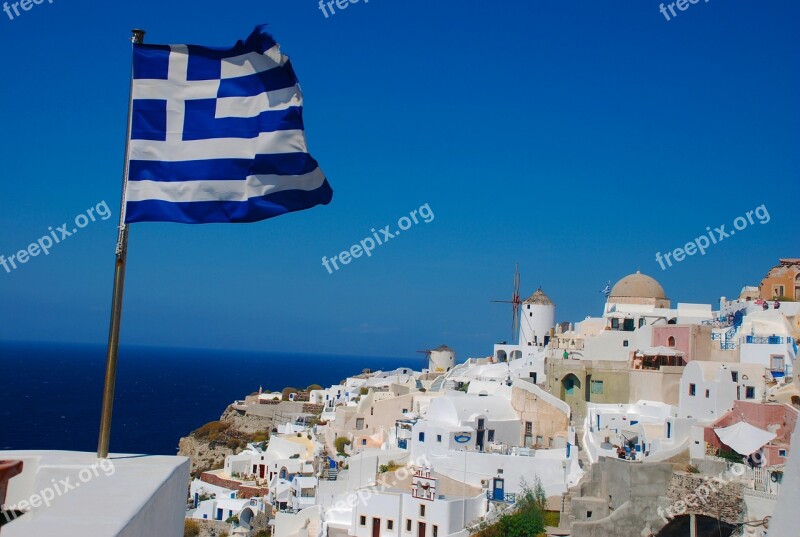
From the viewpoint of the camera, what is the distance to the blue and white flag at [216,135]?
6.43 m

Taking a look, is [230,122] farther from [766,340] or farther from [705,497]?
[766,340]

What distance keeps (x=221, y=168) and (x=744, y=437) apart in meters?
21.0

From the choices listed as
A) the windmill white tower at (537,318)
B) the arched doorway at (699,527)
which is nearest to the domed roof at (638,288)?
the windmill white tower at (537,318)

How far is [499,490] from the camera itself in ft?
88.1

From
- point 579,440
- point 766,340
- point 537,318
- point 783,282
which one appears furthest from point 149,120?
point 537,318

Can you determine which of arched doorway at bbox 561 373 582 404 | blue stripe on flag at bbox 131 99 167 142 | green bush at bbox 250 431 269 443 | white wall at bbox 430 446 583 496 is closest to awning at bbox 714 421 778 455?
white wall at bbox 430 446 583 496

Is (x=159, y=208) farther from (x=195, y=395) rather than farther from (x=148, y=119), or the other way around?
(x=195, y=395)

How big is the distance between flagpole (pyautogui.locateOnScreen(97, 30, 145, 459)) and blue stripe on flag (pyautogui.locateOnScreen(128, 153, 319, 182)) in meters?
0.17

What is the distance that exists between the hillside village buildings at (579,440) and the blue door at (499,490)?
0.18 ft

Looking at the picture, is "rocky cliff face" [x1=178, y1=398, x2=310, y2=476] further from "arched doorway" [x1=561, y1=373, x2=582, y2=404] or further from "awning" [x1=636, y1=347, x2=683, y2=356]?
"awning" [x1=636, y1=347, x2=683, y2=356]

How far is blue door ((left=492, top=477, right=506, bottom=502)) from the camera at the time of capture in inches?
1048

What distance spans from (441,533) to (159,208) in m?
20.8

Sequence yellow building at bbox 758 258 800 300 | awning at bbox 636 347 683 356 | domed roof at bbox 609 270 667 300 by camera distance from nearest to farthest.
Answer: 1. awning at bbox 636 347 683 356
2. yellow building at bbox 758 258 800 300
3. domed roof at bbox 609 270 667 300

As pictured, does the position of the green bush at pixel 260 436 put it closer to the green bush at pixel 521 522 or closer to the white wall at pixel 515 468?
the white wall at pixel 515 468
